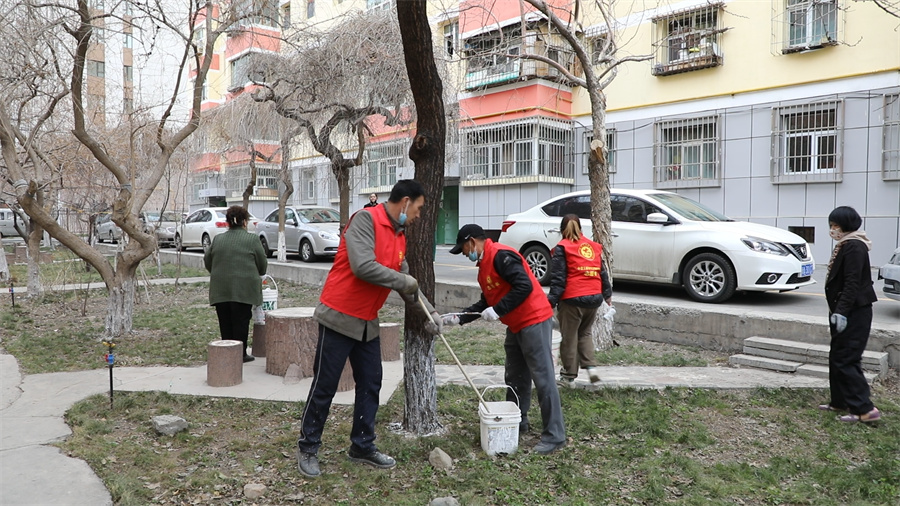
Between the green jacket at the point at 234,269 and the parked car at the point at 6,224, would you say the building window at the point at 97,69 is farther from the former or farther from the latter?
the parked car at the point at 6,224

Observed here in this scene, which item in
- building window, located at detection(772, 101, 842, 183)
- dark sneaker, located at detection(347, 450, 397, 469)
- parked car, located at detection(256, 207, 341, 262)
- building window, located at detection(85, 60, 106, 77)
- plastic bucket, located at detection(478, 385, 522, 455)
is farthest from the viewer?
parked car, located at detection(256, 207, 341, 262)

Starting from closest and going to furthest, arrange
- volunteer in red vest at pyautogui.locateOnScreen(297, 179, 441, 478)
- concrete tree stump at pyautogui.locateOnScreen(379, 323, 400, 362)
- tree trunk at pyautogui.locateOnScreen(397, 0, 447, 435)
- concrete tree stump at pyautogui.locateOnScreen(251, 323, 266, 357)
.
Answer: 1. volunteer in red vest at pyautogui.locateOnScreen(297, 179, 441, 478)
2. tree trunk at pyautogui.locateOnScreen(397, 0, 447, 435)
3. concrete tree stump at pyautogui.locateOnScreen(379, 323, 400, 362)
4. concrete tree stump at pyautogui.locateOnScreen(251, 323, 266, 357)

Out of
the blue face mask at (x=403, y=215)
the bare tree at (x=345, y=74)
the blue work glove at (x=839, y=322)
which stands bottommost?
the blue work glove at (x=839, y=322)

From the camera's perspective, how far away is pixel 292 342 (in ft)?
20.1

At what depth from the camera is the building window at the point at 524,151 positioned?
20.6 meters

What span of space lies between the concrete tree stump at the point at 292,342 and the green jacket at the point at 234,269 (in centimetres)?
46

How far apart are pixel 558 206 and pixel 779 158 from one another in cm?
857

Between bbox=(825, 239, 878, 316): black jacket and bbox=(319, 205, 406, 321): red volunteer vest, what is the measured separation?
3.53m

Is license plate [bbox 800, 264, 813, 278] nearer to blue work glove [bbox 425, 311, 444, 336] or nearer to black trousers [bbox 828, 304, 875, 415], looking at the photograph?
black trousers [bbox 828, 304, 875, 415]

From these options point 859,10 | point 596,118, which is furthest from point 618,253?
point 859,10

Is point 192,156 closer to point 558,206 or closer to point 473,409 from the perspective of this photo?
point 558,206

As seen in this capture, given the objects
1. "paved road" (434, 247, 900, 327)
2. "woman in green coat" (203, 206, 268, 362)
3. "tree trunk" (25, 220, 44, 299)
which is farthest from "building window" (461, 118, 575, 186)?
"woman in green coat" (203, 206, 268, 362)

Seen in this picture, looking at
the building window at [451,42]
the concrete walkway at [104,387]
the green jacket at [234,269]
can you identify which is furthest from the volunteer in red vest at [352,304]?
the building window at [451,42]

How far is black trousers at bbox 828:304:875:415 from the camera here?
495 cm
